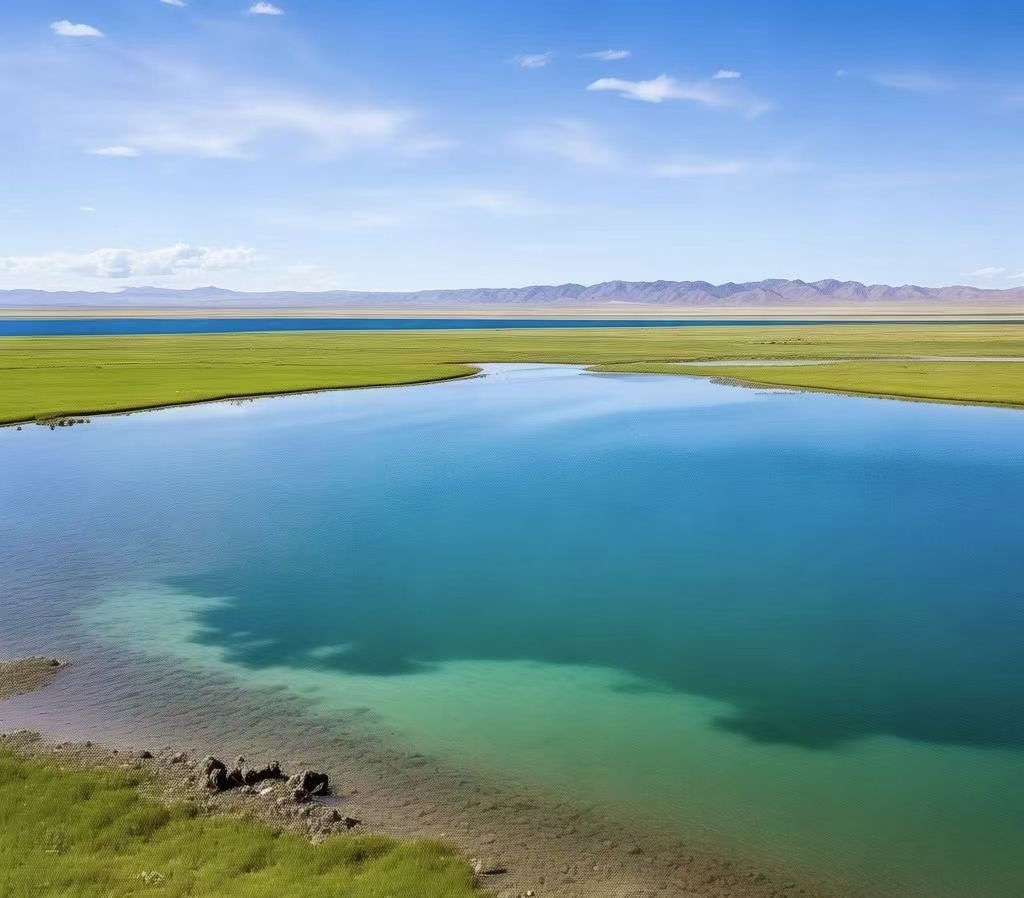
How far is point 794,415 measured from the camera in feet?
149

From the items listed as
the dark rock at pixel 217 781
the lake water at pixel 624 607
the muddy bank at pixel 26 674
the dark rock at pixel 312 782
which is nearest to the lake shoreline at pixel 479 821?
the dark rock at pixel 217 781

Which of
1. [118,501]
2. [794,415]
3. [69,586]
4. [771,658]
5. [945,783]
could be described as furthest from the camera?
[794,415]

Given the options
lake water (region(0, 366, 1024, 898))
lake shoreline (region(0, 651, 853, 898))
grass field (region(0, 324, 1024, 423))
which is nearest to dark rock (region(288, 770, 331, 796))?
lake shoreline (region(0, 651, 853, 898))

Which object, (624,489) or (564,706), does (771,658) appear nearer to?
(564,706)

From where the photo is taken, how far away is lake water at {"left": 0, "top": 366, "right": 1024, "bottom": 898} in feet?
37.4

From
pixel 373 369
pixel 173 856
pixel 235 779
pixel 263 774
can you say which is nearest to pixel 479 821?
pixel 263 774

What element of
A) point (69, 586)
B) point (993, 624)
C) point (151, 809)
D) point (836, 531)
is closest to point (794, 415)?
point (836, 531)

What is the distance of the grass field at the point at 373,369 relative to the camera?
5209 cm

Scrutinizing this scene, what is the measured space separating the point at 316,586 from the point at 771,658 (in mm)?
9114

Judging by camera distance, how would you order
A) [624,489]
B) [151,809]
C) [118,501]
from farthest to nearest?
1. [624,489]
2. [118,501]
3. [151,809]

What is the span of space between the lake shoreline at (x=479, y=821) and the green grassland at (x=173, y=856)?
0.36 m

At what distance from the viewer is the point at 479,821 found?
33.9ft

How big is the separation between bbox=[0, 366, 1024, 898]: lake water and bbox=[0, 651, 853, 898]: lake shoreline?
53 centimetres

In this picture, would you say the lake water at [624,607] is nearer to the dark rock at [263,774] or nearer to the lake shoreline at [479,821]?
the lake shoreline at [479,821]
